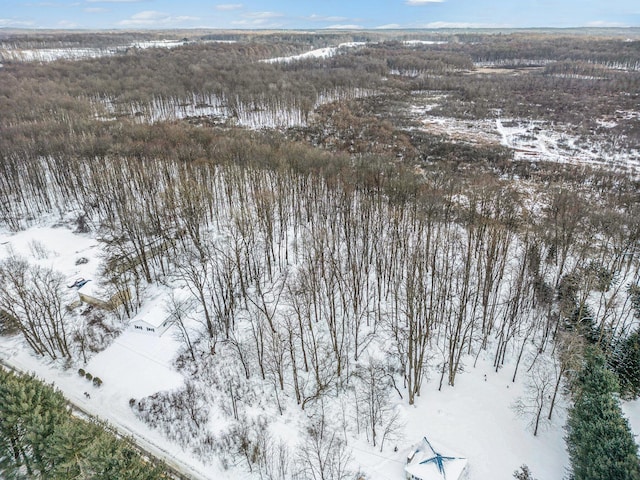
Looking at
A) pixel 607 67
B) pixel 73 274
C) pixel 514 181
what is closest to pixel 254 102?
pixel 514 181

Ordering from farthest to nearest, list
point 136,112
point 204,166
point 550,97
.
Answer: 1. point 550,97
2. point 136,112
3. point 204,166

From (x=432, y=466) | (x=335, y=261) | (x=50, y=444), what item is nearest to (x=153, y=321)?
(x=50, y=444)

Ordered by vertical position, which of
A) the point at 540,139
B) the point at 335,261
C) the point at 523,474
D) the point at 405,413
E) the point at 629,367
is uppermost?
the point at 540,139

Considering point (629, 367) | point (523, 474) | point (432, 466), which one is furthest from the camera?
point (629, 367)

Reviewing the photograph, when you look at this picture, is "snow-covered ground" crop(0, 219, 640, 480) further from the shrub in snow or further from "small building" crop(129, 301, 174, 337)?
"small building" crop(129, 301, 174, 337)

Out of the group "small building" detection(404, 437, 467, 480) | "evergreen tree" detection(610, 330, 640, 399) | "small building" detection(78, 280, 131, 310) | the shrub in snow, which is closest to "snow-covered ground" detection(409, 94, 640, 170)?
"evergreen tree" detection(610, 330, 640, 399)

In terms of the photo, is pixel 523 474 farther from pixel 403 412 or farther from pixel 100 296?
pixel 100 296

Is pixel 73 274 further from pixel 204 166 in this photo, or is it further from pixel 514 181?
pixel 514 181
